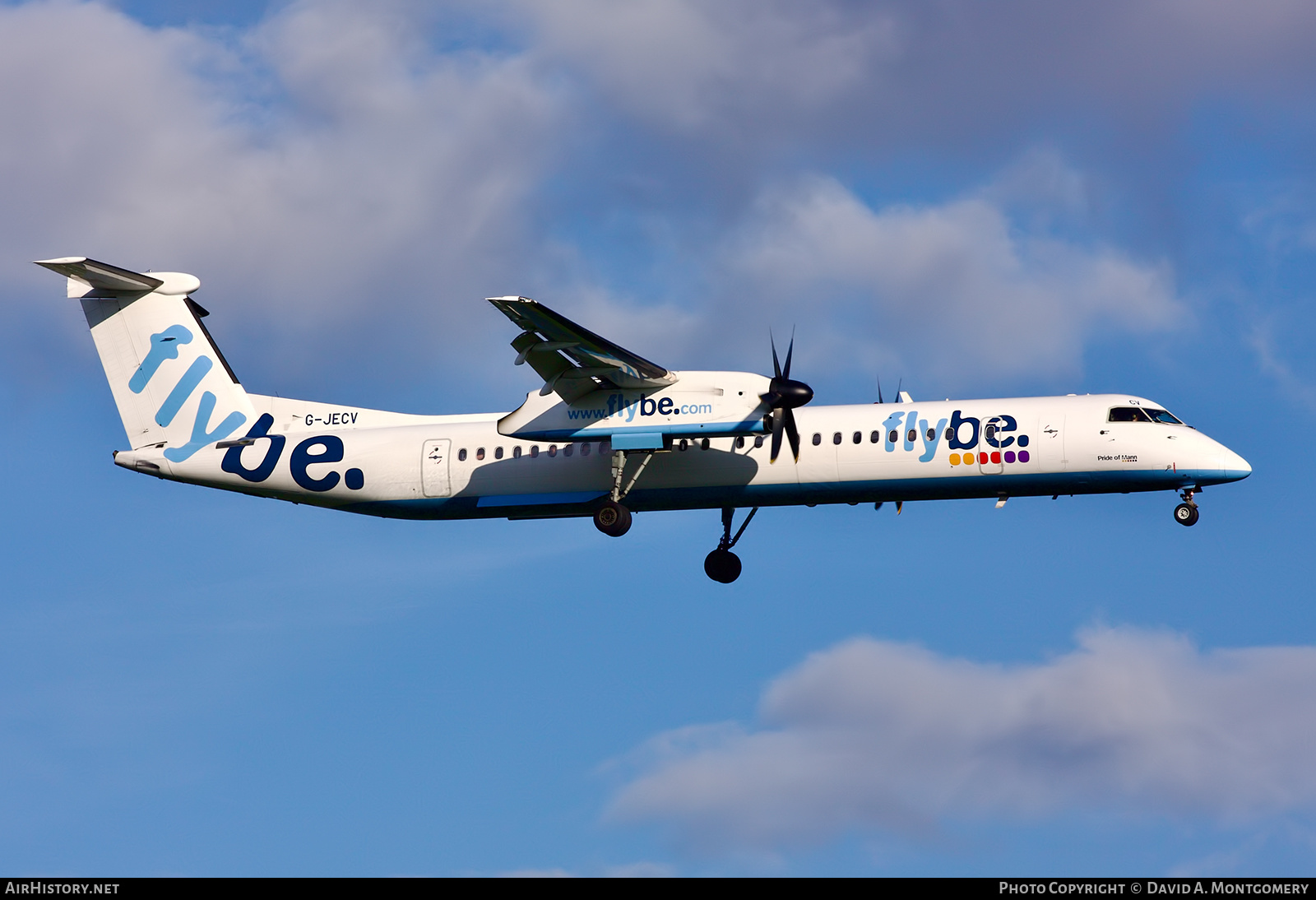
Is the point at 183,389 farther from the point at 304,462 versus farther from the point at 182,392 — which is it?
the point at 304,462

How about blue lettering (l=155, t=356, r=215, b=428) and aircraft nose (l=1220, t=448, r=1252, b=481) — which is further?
blue lettering (l=155, t=356, r=215, b=428)

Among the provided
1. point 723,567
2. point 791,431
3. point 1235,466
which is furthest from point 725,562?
point 1235,466

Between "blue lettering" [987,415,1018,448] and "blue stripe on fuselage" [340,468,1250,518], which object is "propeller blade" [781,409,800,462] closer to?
"blue stripe on fuselage" [340,468,1250,518]

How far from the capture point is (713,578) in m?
31.6

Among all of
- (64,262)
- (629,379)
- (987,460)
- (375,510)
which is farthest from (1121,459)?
(64,262)

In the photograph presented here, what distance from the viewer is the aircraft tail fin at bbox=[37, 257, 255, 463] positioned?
3114cm

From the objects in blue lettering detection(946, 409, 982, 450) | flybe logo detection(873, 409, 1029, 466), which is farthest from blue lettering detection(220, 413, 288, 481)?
blue lettering detection(946, 409, 982, 450)

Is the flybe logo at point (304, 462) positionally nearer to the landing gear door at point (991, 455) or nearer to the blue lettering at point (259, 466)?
the blue lettering at point (259, 466)

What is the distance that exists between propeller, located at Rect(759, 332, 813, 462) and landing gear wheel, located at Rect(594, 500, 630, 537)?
2936mm

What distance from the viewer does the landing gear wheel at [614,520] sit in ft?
93.8

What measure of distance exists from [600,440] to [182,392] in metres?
9.35
